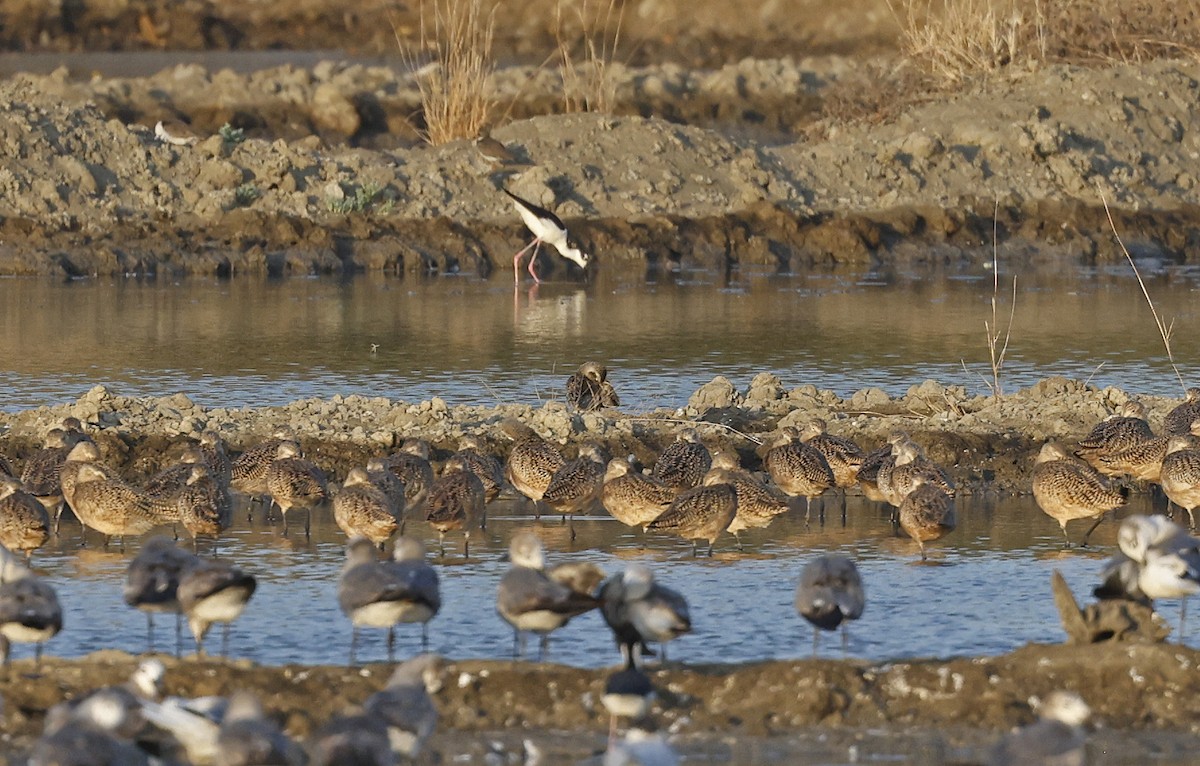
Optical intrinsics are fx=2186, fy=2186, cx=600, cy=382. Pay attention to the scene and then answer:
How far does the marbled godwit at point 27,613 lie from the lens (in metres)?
9.14

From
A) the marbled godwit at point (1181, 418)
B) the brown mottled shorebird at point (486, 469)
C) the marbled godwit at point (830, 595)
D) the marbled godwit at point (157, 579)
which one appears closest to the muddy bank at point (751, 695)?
the marbled godwit at point (830, 595)

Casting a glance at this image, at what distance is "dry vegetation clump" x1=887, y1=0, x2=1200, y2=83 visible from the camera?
36.0m

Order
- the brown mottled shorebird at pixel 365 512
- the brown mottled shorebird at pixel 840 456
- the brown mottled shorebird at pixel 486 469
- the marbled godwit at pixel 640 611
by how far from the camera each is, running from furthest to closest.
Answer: the brown mottled shorebird at pixel 840 456 → the brown mottled shorebird at pixel 486 469 → the brown mottled shorebird at pixel 365 512 → the marbled godwit at pixel 640 611

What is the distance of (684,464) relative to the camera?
1377cm

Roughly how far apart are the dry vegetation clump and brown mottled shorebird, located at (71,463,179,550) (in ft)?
82.7

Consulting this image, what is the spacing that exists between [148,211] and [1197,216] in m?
15.5

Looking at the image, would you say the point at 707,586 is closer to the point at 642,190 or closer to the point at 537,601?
the point at 537,601

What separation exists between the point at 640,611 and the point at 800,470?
450 cm

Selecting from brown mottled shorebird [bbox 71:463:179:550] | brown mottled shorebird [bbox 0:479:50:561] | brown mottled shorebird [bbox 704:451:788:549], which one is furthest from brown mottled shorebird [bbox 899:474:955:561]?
brown mottled shorebird [bbox 0:479:50:561]

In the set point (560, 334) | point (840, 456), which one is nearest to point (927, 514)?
point (840, 456)

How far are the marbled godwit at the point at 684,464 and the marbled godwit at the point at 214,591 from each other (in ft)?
14.9

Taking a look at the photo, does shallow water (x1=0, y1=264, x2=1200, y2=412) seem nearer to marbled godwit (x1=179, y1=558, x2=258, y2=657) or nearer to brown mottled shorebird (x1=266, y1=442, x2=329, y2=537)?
brown mottled shorebird (x1=266, y1=442, x2=329, y2=537)

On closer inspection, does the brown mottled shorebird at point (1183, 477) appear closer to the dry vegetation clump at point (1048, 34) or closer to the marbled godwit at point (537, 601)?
the marbled godwit at point (537, 601)

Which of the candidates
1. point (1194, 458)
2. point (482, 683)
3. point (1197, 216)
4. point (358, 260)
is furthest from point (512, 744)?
point (1197, 216)
